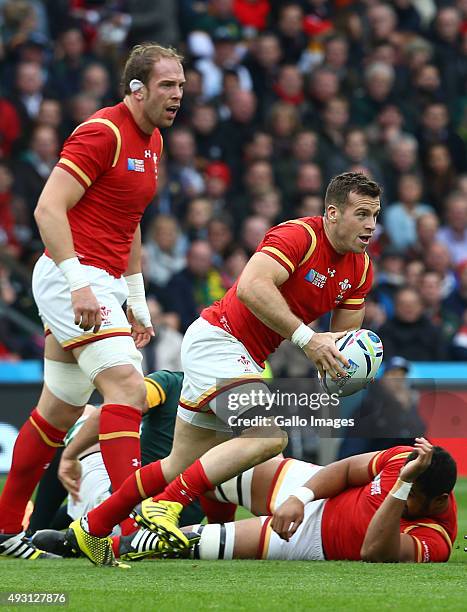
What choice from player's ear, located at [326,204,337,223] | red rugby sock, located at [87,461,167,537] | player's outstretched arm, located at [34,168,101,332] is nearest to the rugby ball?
player's ear, located at [326,204,337,223]

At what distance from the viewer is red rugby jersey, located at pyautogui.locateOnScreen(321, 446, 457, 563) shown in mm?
6352

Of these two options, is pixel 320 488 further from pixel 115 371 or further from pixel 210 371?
pixel 115 371

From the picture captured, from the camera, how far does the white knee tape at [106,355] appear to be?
6207 millimetres

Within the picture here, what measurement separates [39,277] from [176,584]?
184 cm

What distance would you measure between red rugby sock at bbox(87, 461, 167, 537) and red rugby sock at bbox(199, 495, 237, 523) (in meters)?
1.04

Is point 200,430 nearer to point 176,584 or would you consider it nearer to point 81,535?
point 81,535

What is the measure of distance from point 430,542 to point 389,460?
434 mm

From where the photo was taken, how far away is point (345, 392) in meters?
6.20

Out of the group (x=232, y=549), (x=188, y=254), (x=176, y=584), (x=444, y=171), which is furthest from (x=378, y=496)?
(x=444, y=171)

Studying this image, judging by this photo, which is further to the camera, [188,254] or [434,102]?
[434,102]

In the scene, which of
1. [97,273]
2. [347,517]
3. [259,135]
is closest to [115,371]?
[97,273]

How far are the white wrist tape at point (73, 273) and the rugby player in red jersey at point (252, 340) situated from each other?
68 centimetres

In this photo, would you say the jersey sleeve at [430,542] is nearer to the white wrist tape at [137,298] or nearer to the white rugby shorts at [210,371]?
the white rugby shorts at [210,371]

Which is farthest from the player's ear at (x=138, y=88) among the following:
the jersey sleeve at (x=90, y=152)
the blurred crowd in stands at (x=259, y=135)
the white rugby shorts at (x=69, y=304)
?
the blurred crowd in stands at (x=259, y=135)
